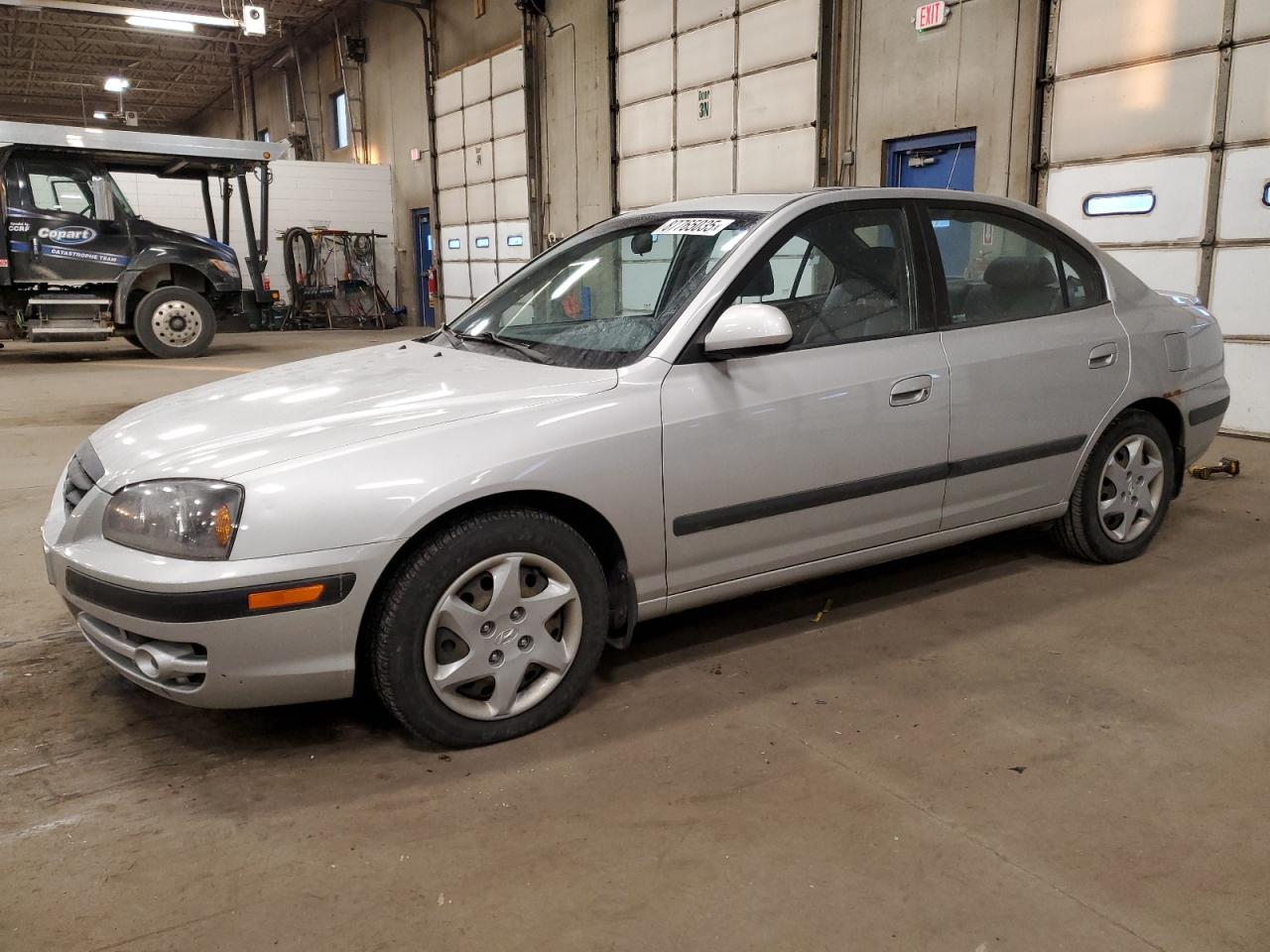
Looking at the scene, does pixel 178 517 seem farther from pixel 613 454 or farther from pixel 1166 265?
pixel 1166 265

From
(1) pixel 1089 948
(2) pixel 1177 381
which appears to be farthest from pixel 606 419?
(2) pixel 1177 381

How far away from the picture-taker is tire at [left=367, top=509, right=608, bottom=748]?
2158mm

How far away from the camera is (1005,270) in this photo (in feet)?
10.4

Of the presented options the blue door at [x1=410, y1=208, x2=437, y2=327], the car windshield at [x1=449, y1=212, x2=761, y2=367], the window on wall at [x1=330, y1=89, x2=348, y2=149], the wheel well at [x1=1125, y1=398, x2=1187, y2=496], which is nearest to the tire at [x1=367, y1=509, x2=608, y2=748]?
the car windshield at [x1=449, y1=212, x2=761, y2=367]

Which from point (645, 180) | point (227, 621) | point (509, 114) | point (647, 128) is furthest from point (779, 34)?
point (227, 621)

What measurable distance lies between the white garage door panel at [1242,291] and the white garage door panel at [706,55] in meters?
5.39

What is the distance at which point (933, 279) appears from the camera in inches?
116

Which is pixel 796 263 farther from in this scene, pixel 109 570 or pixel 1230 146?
pixel 1230 146

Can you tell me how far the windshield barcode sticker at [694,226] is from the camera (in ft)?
9.18

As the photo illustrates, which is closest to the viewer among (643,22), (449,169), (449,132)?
(643,22)

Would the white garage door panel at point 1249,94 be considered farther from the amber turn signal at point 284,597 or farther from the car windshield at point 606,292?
the amber turn signal at point 284,597

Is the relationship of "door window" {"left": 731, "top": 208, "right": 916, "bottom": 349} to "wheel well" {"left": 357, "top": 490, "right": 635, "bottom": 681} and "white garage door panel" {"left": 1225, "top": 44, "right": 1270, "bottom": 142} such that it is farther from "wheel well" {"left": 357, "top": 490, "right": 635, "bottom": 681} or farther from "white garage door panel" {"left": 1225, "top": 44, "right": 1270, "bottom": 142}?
"white garage door panel" {"left": 1225, "top": 44, "right": 1270, "bottom": 142}

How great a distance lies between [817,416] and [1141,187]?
5346mm

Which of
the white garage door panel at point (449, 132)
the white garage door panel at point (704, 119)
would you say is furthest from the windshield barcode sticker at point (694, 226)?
the white garage door panel at point (449, 132)
